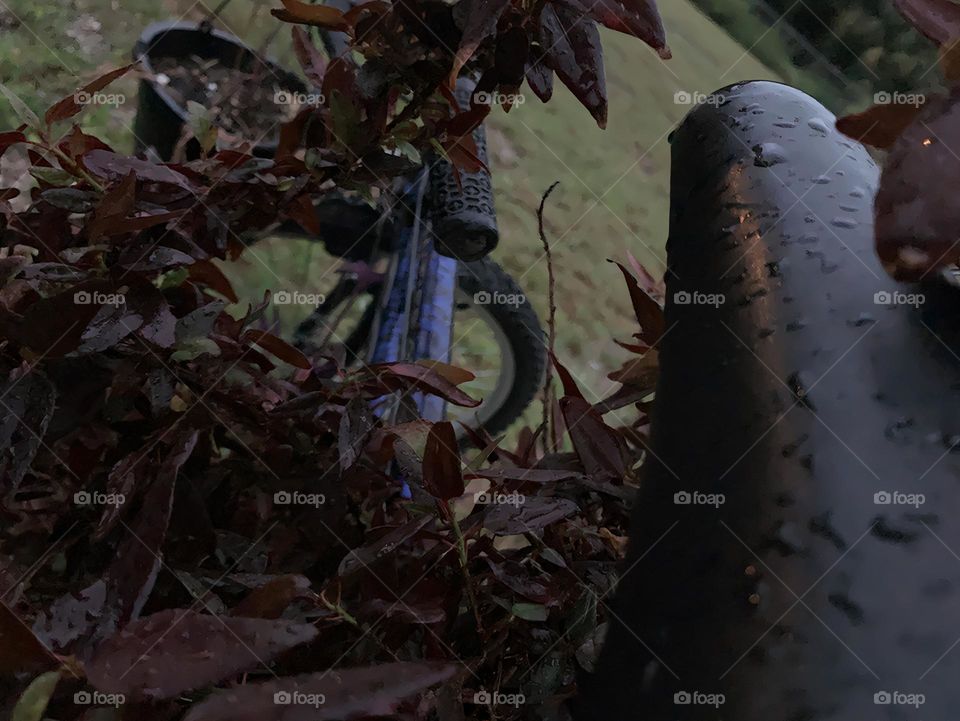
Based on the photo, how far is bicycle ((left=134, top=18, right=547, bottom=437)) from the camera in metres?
0.57

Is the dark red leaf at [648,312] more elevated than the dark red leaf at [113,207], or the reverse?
the dark red leaf at [113,207]

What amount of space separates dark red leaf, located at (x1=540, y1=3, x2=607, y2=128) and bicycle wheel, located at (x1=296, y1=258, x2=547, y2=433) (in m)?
0.61

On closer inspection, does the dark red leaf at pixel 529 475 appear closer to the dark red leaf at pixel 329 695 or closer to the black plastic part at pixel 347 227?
the dark red leaf at pixel 329 695

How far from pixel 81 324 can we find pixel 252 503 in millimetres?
146

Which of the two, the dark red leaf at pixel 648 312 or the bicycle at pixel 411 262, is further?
the bicycle at pixel 411 262

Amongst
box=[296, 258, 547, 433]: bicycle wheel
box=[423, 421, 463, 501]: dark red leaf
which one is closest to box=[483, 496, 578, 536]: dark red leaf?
box=[423, 421, 463, 501]: dark red leaf

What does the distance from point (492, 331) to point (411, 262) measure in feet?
1.82

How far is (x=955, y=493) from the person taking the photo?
189 mm

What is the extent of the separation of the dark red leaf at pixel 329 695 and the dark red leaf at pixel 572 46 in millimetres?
238

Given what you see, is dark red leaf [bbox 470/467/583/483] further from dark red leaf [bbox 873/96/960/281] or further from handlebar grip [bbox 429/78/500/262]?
handlebar grip [bbox 429/78/500/262]

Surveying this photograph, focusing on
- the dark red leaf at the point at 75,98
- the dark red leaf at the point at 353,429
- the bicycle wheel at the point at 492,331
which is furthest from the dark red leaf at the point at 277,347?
the bicycle wheel at the point at 492,331

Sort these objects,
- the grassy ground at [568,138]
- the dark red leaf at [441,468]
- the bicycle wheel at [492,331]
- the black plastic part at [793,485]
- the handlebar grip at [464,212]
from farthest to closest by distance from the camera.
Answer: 1. the grassy ground at [568,138]
2. the bicycle wheel at [492,331]
3. the handlebar grip at [464,212]
4. the dark red leaf at [441,468]
5. the black plastic part at [793,485]

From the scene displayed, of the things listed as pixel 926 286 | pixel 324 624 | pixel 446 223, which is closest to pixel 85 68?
pixel 446 223

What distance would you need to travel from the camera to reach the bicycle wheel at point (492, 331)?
977 mm
